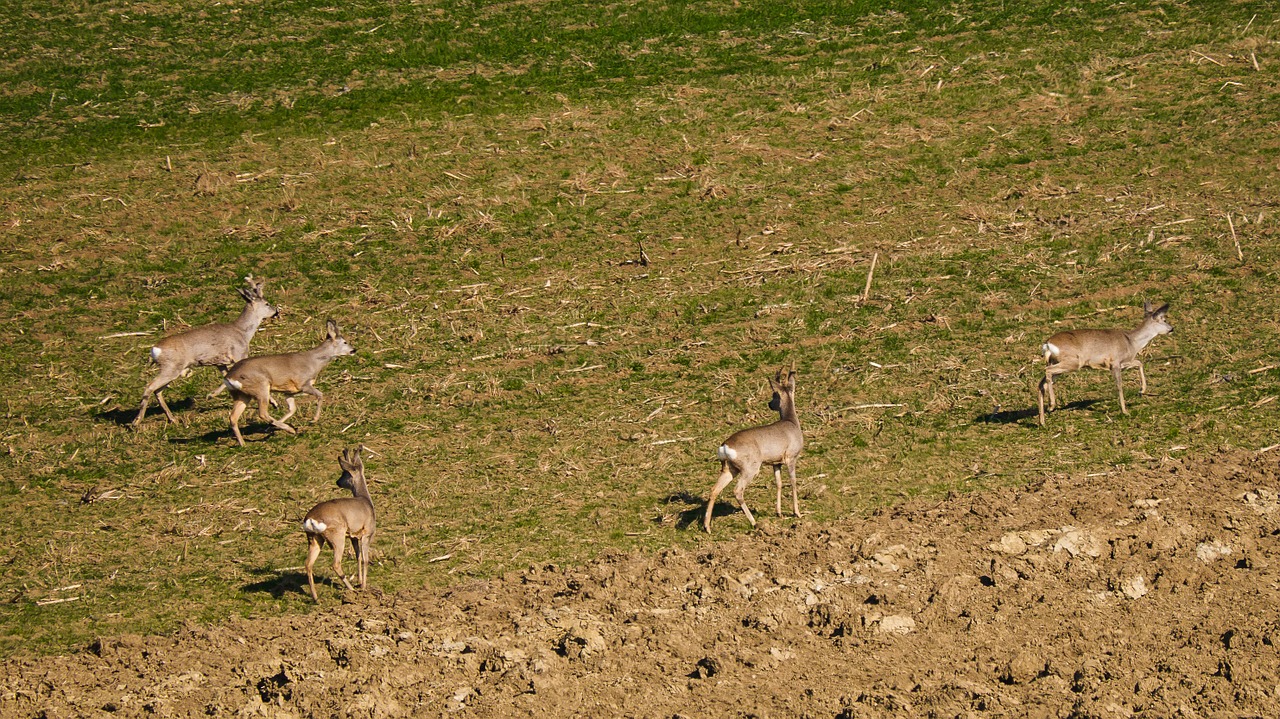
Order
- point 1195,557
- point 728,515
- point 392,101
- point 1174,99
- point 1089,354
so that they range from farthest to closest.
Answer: point 392,101, point 1174,99, point 1089,354, point 728,515, point 1195,557

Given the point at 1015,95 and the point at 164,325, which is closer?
the point at 164,325

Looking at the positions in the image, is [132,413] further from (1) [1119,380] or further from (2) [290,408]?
(1) [1119,380]

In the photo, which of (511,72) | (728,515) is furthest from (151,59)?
(728,515)

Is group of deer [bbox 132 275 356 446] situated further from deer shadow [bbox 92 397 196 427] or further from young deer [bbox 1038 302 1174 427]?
young deer [bbox 1038 302 1174 427]

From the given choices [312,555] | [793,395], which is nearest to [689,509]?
[793,395]

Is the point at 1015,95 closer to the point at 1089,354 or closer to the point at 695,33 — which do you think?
the point at 695,33

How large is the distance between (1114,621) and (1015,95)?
13.6 metres

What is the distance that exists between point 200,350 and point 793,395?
686 cm

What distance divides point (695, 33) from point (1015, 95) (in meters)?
6.01

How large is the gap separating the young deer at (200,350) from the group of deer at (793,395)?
251 inches

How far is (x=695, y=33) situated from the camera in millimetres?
24953

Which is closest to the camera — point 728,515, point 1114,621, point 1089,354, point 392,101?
point 1114,621

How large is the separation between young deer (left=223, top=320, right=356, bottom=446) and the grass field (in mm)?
358

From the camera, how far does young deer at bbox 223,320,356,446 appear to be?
14477 millimetres
